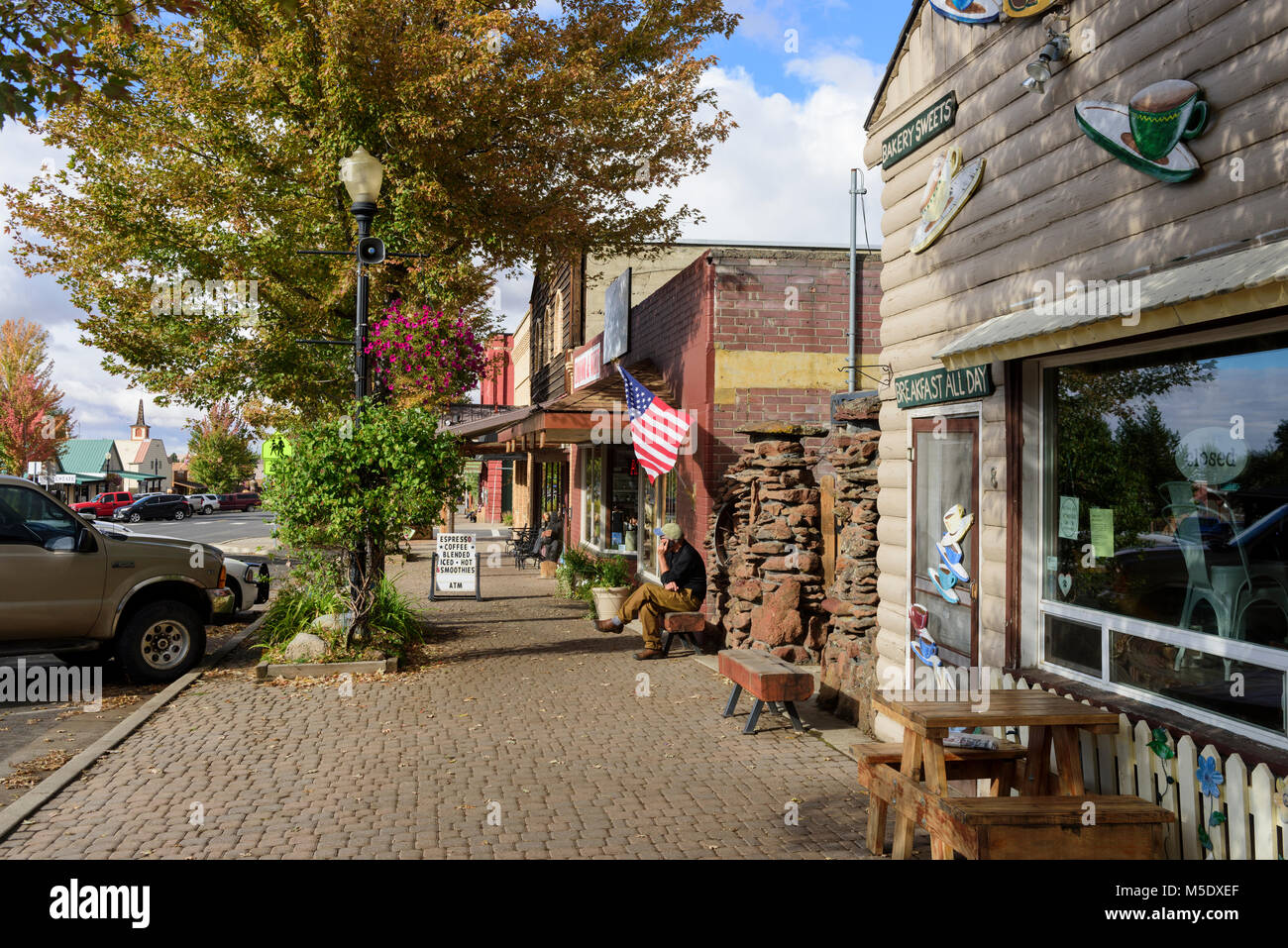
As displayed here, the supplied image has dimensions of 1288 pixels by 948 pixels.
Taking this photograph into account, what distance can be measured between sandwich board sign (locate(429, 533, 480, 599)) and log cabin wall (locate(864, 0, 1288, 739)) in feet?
32.2

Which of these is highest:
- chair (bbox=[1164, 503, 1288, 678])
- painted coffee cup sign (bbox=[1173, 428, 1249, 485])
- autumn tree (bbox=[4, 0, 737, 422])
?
autumn tree (bbox=[4, 0, 737, 422])

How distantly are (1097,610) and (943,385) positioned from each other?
196cm

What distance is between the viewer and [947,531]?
22.3ft

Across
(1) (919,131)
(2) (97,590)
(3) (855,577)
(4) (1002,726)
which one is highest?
(1) (919,131)

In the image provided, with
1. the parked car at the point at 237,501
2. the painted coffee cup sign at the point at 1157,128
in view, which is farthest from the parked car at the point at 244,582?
the parked car at the point at 237,501

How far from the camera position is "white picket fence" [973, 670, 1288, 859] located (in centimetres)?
387

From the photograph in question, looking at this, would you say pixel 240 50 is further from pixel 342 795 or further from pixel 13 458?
pixel 13 458

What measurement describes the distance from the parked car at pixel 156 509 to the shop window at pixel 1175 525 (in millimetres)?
56822

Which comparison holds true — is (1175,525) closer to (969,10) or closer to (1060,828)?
(1060,828)

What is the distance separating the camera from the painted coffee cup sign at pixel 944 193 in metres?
6.50

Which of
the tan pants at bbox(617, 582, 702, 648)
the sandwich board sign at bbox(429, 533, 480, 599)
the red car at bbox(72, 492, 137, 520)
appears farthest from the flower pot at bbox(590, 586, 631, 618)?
the red car at bbox(72, 492, 137, 520)

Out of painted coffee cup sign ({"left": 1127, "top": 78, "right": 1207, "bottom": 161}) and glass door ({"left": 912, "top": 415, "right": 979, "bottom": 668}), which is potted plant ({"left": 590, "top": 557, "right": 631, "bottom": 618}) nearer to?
glass door ({"left": 912, "top": 415, "right": 979, "bottom": 668})

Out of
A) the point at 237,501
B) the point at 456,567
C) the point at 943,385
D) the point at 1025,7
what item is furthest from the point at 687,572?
the point at 237,501
